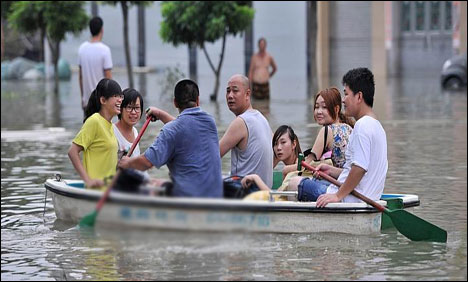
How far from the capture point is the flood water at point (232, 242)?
5609 millimetres

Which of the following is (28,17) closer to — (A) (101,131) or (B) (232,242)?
(A) (101,131)

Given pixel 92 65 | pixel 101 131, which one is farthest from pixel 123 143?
pixel 92 65

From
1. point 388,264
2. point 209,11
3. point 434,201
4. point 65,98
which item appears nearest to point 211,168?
point 388,264

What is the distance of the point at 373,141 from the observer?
8.07 metres

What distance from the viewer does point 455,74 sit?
32438 millimetres

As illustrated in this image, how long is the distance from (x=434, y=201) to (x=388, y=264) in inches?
118

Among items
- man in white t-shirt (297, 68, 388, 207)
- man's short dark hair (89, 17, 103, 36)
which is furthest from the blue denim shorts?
man's short dark hair (89, 17, 103, 36)

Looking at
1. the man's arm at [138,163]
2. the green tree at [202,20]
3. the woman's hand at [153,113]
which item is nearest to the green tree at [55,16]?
→ the green tree at [202,20]

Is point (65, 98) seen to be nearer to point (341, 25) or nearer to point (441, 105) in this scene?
point (441, 105)

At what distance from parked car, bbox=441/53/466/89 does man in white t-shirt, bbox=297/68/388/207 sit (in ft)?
80.7

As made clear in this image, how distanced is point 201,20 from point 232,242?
22.9 meters

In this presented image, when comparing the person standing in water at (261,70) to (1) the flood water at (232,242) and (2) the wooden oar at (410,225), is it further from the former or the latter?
(2) the wooden oar at (410,225)

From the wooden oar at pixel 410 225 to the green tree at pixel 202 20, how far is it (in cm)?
1927

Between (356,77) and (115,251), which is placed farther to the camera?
(356,77)
